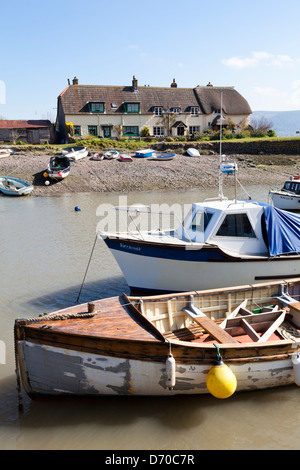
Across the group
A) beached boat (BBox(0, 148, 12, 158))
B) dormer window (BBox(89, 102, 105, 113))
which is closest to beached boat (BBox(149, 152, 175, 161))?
dormer window (BBox(89, 102, 105, 113))

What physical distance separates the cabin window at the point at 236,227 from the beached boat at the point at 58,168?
978 inches

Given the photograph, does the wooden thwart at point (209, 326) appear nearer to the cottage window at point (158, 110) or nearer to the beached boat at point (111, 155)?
the beached boat at point (111, 155)

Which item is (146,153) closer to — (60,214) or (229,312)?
(60,214)

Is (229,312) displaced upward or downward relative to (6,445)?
upward

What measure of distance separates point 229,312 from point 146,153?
108 ft

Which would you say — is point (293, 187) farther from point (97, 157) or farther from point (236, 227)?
point (97, 157)

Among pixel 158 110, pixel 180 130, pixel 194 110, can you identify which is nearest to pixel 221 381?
pixel 158 110

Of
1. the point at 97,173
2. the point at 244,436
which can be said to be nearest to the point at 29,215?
the point at 97,173

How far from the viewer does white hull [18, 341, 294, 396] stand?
7.21 metres

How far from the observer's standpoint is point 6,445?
7.07 metres

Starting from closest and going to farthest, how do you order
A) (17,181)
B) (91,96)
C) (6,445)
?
(6,445) < (17,181) < (91,96)

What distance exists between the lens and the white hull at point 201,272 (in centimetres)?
1138

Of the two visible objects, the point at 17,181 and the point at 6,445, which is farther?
the point at 17,181

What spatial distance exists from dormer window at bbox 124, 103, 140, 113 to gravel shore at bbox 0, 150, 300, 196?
1183 centimetres
